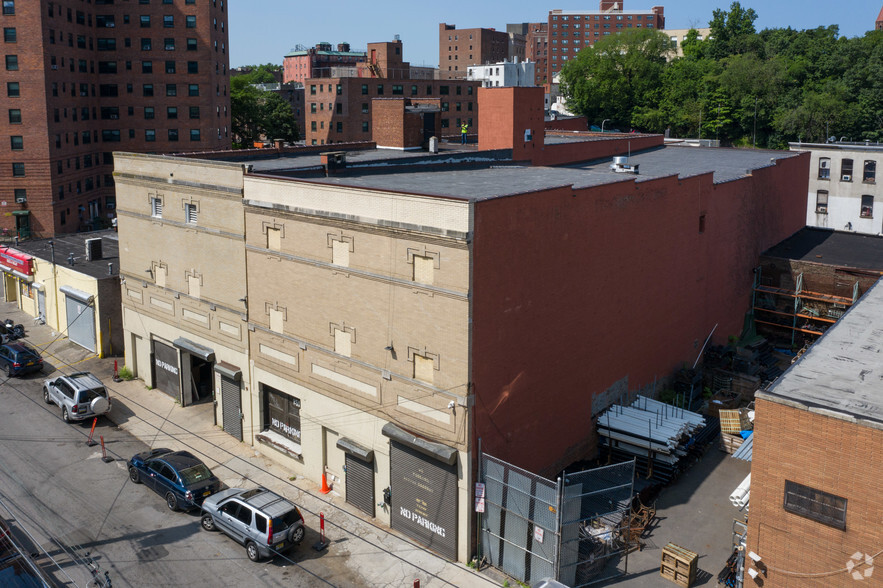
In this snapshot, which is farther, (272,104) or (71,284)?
(272,104)

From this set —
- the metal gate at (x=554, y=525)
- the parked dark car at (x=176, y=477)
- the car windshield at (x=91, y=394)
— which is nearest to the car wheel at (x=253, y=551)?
the parked dark car at (x=176, y=477)

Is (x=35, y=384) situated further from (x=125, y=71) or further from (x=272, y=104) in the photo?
(x=272, y=104)

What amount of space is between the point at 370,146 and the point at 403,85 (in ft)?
226

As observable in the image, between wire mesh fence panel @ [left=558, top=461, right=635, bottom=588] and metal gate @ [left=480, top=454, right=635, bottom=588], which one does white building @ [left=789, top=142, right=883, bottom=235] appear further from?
metal gate @ [left=480, top=454, right=635, bottom=588]

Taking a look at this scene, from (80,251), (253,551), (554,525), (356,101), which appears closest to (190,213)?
(253,551)

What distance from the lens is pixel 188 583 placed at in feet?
77.1

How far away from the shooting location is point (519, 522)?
23.6 metres

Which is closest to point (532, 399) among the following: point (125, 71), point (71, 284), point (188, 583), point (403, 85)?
point (188, 583)

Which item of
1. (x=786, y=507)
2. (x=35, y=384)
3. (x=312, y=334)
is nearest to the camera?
(x=786, y=507)

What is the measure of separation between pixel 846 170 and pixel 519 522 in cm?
5807

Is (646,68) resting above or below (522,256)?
above

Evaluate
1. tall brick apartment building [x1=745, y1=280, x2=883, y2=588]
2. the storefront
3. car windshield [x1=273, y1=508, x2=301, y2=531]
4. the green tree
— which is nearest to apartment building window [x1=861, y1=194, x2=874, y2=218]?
tall brick apartment building [x1=745, y1=280, x2=883, y2=588]

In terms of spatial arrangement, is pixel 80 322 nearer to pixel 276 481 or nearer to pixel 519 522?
pixel 276 481

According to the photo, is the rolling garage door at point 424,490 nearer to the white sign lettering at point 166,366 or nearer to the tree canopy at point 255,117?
the white sign lettering at point 166,366
